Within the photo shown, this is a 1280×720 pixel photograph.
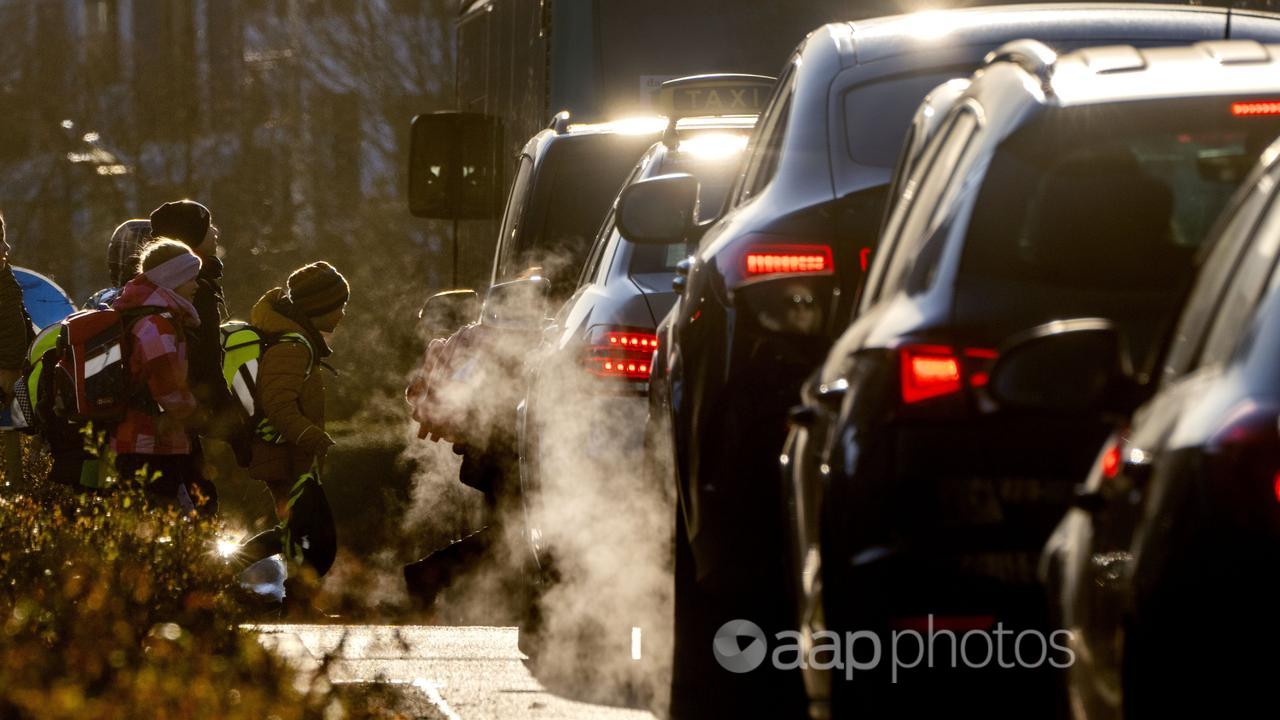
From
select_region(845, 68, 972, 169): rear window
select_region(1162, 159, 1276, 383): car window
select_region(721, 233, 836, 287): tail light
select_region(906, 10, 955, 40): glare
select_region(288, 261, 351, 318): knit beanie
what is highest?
select_region(1162, 159, 1276, 383): car window

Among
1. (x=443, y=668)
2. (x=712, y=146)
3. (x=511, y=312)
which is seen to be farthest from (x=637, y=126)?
(x=443, y=668)

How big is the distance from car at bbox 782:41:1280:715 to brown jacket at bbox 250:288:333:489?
278 inches

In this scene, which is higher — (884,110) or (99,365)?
(884,110)

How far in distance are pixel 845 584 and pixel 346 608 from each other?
1047cm

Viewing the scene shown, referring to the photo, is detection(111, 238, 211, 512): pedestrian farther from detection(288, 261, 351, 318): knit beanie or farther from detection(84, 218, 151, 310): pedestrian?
detection(288, 261, 351, 318): knit beanie

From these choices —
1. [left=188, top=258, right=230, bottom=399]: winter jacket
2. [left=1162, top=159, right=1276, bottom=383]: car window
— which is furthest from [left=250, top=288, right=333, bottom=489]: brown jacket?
[left=1162, top=159, right=1276, bottom=383]: car window

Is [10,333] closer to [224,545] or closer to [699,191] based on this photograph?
[224,545]

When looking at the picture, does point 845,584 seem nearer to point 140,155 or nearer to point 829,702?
point 829,702

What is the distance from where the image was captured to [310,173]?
4688 centimetres

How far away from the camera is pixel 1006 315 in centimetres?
485

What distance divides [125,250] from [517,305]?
5.93 ft

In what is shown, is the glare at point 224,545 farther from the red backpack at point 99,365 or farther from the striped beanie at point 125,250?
the striped beanie at point 125,250

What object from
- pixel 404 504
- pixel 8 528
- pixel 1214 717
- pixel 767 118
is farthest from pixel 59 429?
pixel 404 504

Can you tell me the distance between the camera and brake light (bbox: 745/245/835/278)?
254 inches
